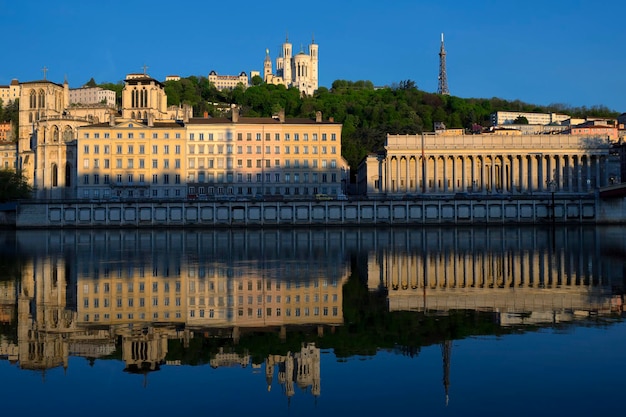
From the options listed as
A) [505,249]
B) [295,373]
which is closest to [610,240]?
[505,249]

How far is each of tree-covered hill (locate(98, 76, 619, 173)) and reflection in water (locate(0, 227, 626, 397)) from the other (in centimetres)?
8373

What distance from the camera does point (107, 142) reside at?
9806 cm

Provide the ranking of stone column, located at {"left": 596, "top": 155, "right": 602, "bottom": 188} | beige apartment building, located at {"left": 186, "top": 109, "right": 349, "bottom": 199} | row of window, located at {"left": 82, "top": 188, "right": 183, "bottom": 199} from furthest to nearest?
stone column, located at {"left": 596, "top": 155, "right": 602, "bottom": 188}, beige apartment building, located at {"left": 186, "top": 109, "right": 349, "bottom": 199}, row of window, located at {"left": 82, "top": 188, "right": 183, "bottom": 199}

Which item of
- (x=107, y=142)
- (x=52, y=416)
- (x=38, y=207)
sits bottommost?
(x=52, y=416)

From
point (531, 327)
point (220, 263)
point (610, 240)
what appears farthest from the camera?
point (610, 240)

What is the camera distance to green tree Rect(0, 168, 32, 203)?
9206 cm

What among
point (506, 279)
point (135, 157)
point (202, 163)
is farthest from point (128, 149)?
point (506, 279)

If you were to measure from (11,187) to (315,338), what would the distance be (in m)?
82.0

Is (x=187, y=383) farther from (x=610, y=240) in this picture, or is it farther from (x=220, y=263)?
(x=610, y=240)

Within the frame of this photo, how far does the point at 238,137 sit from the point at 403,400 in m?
86.0

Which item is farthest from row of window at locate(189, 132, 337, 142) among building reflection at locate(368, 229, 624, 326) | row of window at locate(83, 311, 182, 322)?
row of window at locate(83, 311, 182, 322)

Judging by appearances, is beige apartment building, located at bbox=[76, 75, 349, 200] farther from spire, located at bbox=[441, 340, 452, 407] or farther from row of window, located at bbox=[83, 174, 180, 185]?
spire, located at bbox=[441, 340, 452, 407]

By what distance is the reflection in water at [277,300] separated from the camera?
1934 cm

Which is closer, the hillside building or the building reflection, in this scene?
the building reflection
